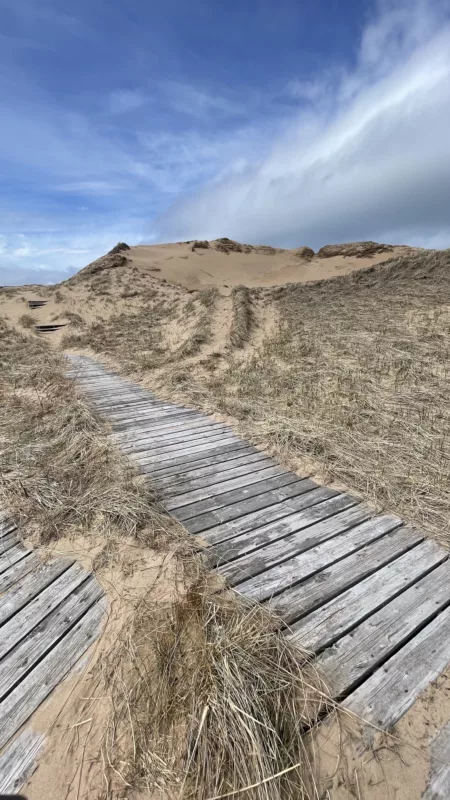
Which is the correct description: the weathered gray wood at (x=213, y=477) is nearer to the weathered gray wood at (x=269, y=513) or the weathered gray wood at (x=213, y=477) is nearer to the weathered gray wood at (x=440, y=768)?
the weathered gray wood at (x=269, y=513)

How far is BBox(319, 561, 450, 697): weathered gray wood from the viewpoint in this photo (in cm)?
201

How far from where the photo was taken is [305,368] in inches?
283

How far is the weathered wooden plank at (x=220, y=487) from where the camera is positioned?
3449mm

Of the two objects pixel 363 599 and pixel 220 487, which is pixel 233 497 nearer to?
pixel 220 487

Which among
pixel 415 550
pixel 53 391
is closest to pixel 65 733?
pixel 415 550

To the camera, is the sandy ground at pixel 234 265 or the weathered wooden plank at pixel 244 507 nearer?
the weathered wooden plank at pixel 244 507

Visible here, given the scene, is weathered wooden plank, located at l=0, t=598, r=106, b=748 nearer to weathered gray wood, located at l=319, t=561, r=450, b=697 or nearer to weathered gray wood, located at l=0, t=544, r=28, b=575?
weathered gray wood, located at l=0, t=544, r=28, b=575

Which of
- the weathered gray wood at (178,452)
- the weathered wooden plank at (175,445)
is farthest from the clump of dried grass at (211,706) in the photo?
the weathered wooden plank at (175,445)

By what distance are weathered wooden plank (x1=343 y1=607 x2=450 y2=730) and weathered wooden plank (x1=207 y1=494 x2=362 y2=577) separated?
2.99ft

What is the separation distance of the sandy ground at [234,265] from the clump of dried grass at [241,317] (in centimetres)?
677

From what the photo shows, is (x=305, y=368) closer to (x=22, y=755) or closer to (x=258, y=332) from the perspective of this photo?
(x=258, y=332)

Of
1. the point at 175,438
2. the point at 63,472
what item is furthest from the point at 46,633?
the point at 175,438

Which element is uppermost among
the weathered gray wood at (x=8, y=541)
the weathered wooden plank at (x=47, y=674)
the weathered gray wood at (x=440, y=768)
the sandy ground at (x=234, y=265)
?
the sandy ground at (x=234, y=265)

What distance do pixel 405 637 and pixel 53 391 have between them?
586cm
